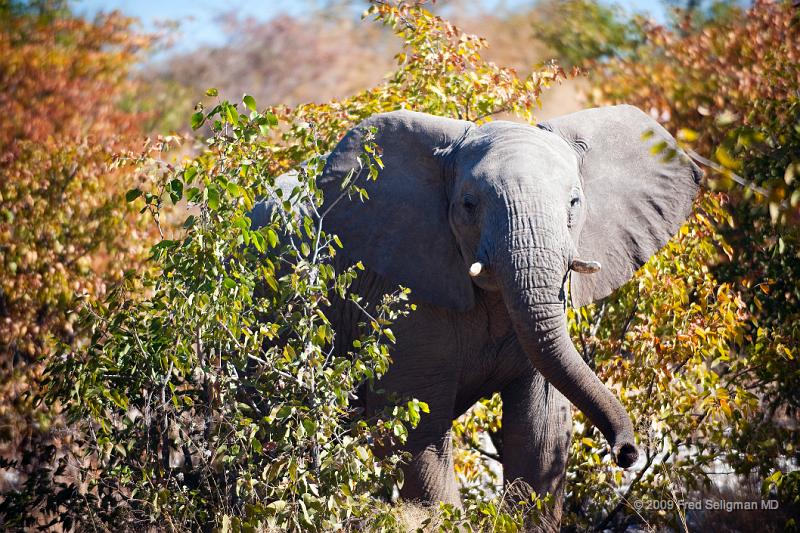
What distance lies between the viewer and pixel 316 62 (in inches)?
1200

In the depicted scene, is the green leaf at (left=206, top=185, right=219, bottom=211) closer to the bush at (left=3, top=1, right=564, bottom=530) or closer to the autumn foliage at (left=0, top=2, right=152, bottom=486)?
the bush at (left=3, top=1, right=564, bottom=530)

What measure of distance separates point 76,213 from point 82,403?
3832 millimetres

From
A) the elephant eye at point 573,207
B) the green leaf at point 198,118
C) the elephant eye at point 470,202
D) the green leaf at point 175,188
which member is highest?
the green leaf at point 198,118

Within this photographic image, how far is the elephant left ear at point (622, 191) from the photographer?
6.52 metres

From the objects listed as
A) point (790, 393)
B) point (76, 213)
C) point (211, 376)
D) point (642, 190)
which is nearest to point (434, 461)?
point (211, 376)

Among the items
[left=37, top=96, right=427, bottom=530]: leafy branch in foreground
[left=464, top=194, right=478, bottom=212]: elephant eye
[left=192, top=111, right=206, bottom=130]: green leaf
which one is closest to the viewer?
[left=192, top=111, right=206, bottom=130]: green leaf

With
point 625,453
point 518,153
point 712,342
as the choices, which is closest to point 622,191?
point 518,153

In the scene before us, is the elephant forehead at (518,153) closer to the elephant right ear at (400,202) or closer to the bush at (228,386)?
the elephant right ear at (400,202)

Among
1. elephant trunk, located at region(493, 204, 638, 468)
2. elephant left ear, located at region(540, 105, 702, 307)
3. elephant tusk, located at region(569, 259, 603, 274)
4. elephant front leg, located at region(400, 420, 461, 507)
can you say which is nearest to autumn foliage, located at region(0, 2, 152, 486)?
elephant front leg, located at region(400, 420, 461, 507)

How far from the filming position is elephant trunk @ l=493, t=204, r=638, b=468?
18.6 ft

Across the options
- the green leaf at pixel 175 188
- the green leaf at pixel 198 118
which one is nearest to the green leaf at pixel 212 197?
the green leaf at pixel 175 188

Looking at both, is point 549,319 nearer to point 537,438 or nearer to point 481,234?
point 481,234

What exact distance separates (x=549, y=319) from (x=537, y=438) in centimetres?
116
